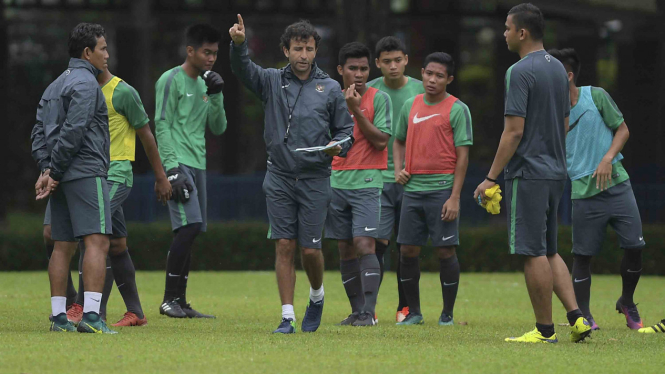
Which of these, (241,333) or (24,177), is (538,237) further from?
(24,177)

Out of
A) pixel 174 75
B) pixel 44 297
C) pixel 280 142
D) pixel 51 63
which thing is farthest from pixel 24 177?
pixel 280 142

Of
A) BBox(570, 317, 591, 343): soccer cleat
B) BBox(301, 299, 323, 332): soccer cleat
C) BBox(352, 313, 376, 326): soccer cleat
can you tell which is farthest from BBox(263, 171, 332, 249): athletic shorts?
BBox(570, 317, 591, 343): soccer cleat

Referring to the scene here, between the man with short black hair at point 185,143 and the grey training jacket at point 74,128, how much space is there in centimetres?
142

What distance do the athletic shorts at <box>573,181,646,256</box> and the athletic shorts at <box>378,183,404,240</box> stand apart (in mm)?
1573

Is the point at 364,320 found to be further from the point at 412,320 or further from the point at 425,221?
the point at 425,221

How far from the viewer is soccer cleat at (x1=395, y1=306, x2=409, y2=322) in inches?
368

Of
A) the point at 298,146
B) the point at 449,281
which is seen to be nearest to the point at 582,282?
the point at 449,281

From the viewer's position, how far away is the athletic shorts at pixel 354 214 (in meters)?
9.10

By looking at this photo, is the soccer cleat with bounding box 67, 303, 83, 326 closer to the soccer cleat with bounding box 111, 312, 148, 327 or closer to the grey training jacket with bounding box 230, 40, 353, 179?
the soccer cleat with bounding box 111, 312, 148, 327

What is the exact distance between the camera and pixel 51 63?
84.8 feet

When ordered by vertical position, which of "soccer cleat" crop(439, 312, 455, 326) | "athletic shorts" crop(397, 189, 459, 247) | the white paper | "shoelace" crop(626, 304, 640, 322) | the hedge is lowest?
the hedge

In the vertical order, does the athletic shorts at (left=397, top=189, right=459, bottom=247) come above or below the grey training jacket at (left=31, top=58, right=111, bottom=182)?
below

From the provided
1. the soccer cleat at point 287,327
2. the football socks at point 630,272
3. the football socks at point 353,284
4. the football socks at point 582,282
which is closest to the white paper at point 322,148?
the soccer cleat at point 287,327

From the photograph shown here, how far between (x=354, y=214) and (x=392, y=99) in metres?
1.27
